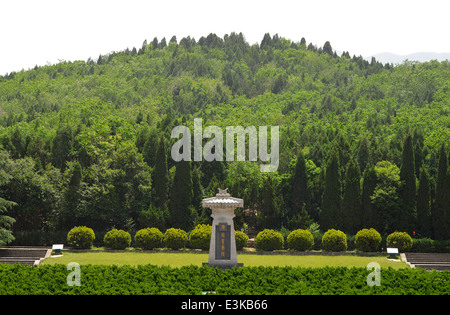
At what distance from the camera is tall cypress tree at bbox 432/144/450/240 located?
124 feet

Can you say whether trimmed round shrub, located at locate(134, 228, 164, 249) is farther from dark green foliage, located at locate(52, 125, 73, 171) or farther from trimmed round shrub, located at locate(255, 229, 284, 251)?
dark green foliage, located at locate(52, 125, 73, 171)

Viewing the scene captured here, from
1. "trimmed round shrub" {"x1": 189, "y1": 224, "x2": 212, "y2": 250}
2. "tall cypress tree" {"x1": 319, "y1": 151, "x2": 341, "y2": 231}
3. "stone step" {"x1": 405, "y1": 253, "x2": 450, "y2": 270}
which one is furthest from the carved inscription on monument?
"tall cypress tree" {"x1": 319, "y1": 151, "x2": 341, "y2": 231}

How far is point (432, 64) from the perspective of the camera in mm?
91062

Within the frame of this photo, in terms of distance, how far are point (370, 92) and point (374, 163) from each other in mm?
38100

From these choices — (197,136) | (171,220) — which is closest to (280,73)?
(197,136)

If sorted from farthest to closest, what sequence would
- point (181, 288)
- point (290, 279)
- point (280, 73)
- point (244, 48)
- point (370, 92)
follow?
point (244, 48), point (280, 73), point (370, 92), point (290, 279), point (181, 288)

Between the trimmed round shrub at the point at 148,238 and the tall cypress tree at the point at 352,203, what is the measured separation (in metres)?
11.8

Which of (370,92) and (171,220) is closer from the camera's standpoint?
(171,220)

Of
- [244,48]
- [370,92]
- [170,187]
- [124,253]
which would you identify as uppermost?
[244,48]

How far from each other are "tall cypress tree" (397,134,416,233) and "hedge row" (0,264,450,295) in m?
15.5

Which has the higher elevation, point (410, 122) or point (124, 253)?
point (410, 122)

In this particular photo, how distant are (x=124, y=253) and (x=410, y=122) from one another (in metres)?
36.3

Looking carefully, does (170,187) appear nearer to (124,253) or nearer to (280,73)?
(124,253)
